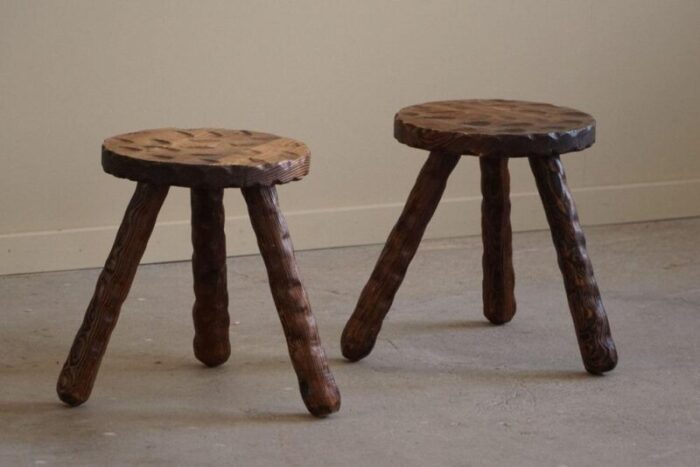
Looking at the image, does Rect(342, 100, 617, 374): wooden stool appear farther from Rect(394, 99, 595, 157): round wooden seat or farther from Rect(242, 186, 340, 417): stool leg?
Rect(242, 186, 340, 417): stool leg

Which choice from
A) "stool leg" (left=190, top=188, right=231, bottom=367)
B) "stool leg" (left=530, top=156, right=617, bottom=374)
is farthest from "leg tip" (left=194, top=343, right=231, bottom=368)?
"stool leg" (left=530, top=156, right=617, bottom=374)

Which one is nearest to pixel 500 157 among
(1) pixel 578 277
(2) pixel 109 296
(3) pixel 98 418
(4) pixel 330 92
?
(1) pixel 578 277

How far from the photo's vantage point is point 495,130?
244cm

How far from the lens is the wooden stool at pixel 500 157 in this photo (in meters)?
2.43

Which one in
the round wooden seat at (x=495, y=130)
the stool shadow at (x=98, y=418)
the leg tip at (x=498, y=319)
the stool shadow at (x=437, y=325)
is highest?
the round wooden seat at (x=495, y=130)

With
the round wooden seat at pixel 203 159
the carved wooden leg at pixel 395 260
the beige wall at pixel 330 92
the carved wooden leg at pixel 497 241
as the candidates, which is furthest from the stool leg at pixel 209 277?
the beige wall at pixel 330 92

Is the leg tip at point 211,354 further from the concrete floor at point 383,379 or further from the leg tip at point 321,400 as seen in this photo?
the leg tip at point 321,400

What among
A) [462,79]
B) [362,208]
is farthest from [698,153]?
[362,208]

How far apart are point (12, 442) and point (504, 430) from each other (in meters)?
0.83

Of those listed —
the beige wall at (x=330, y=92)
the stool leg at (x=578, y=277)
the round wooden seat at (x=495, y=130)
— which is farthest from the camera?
the beige wall at (x=330, y=92)

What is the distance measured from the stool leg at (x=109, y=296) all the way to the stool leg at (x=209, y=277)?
0.51 feet

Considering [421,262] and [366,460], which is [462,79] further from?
[366,460]

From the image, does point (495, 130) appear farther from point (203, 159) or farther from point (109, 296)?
point (109, 296)

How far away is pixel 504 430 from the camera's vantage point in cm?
224
